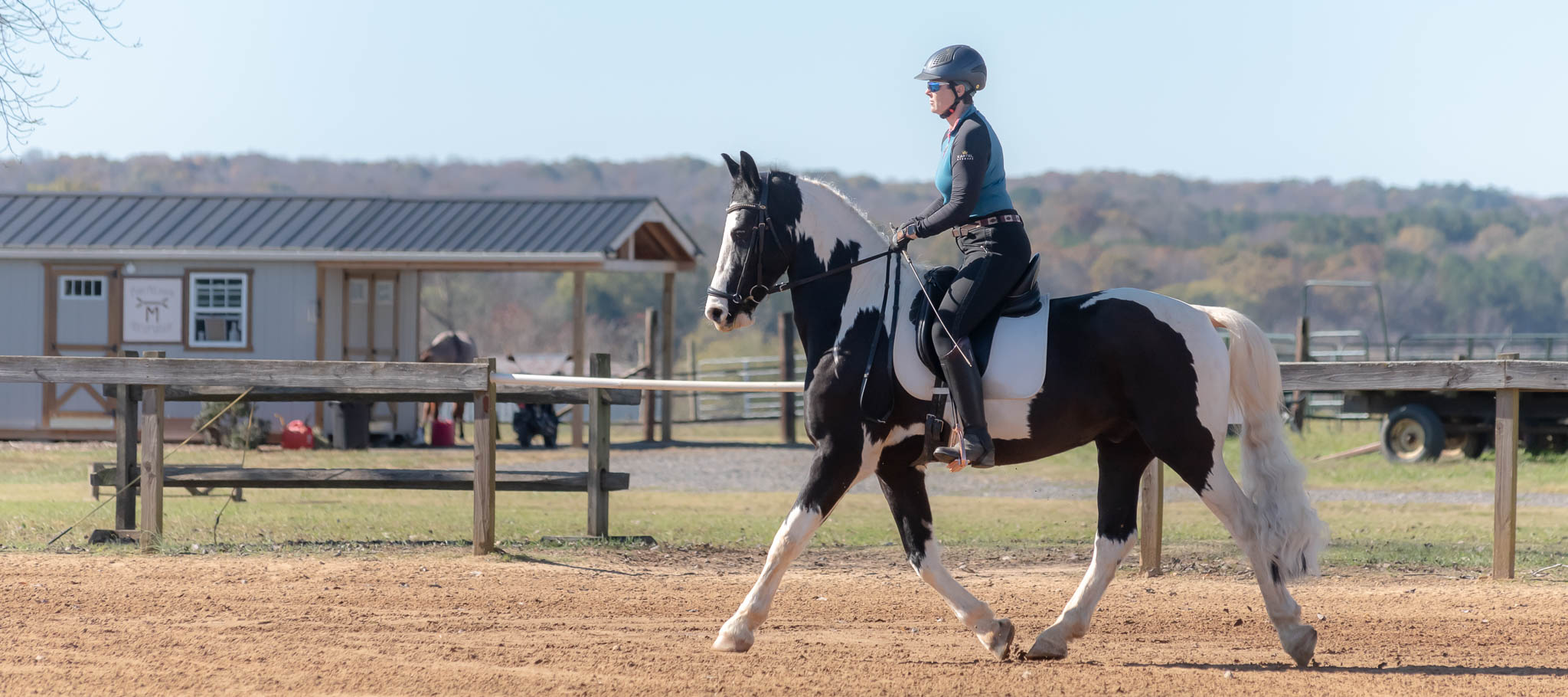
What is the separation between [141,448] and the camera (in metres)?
9.34

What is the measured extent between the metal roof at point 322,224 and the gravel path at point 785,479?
3184mm

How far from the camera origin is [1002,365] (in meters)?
6.08

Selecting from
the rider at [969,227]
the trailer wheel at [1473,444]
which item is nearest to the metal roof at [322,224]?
the trailer wheel at [1473,444]

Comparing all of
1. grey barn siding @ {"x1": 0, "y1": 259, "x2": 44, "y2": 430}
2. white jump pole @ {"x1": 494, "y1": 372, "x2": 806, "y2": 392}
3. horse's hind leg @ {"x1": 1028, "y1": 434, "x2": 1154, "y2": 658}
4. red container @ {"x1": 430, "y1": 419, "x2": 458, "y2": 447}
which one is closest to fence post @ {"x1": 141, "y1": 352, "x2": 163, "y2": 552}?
white jump pole @ {"x1": 494, "y1": 372, "x2": 806, "y2": 392}

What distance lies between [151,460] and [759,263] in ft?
17.1

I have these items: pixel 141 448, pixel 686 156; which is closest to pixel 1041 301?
pixel 141 448

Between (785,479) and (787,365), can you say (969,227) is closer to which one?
(785,479)

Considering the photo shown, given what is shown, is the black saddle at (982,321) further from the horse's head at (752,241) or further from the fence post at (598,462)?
the fence post at (598,462)

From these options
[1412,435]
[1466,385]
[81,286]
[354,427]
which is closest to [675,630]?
[1466,385]

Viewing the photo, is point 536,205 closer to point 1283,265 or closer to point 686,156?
point 1283,265

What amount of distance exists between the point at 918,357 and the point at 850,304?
1.24 ft

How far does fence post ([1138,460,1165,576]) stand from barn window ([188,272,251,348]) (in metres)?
15.2

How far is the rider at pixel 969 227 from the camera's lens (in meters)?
5.96

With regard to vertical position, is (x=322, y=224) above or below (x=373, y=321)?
above
